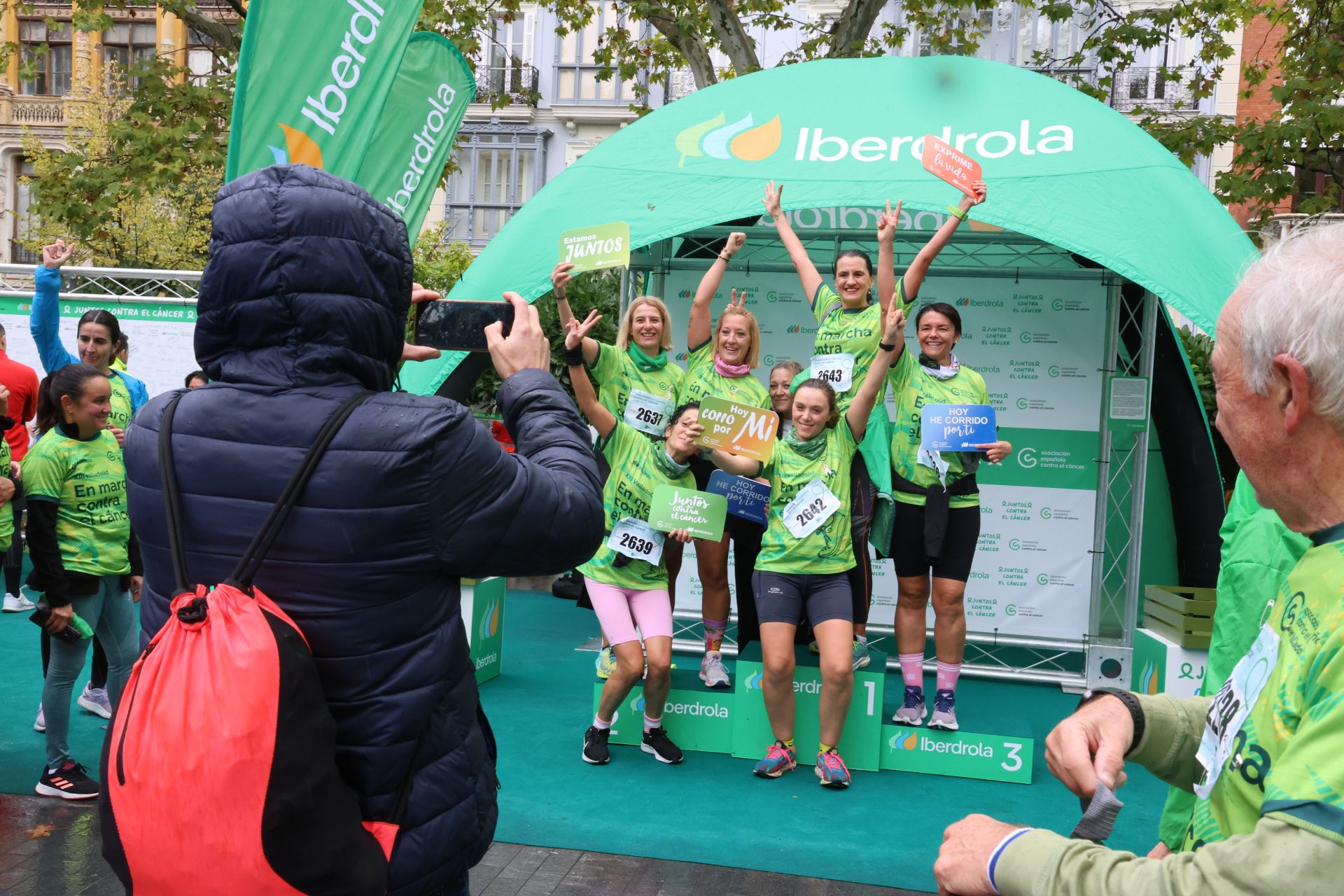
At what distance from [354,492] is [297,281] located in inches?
13.2

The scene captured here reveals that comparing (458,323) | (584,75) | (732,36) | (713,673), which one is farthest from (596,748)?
(584,75)

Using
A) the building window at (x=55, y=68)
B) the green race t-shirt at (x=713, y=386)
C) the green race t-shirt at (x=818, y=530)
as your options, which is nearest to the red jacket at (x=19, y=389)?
the green race t-shirt at (x=713, y=386)

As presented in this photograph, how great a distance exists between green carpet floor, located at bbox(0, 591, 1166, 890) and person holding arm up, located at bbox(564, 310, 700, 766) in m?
0.21

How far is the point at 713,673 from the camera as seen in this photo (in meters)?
6.60

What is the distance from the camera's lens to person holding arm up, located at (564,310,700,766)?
5.37 metres

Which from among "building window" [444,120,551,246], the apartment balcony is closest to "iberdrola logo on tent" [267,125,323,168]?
"building window" [444,120,551,246]

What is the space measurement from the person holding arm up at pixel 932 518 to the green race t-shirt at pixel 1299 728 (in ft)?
14.9

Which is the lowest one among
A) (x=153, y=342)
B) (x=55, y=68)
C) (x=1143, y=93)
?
(x=153, y=342)

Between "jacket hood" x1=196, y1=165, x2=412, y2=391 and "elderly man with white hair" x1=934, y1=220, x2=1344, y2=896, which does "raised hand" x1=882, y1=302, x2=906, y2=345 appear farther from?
"elderly man with white hair" x1=934, y1=220, x2=1344, y2=896

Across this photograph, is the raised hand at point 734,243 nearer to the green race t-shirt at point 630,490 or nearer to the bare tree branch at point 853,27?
the green race t-shirt at point 630,490

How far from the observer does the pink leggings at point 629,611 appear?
5.37 metres

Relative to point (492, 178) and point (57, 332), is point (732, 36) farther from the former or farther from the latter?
point (492, 178)

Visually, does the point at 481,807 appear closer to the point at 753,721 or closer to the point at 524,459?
the point at 524,459

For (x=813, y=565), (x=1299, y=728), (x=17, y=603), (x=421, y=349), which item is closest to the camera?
(x=1299, y=728)
